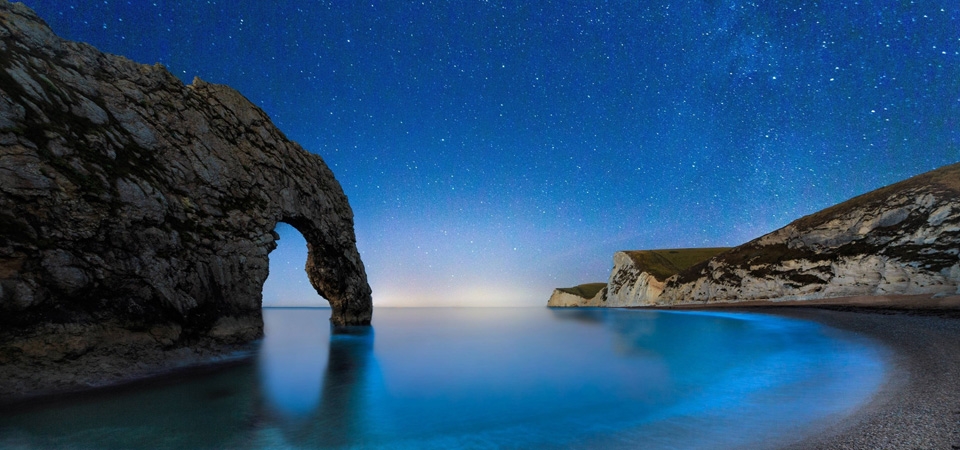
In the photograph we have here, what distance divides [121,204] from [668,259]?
540ft

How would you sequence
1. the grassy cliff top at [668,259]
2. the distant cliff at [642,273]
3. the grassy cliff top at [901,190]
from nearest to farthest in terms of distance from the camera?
the grassy cliff top at [901,190] < the distant cliff at [642,273] < the grassy cliff top at [668,259]

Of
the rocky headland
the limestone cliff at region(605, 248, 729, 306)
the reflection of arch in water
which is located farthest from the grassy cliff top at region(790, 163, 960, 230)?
the reflection of arch in water

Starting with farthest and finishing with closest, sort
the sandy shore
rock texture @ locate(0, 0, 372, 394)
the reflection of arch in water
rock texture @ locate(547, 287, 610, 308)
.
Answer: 1. rock texture @ locate(547, 287, 610, 308)
2. rock texture @ locate(0, 0, 372, 394)
3. the reflection of arch in water
4. the sandy shore

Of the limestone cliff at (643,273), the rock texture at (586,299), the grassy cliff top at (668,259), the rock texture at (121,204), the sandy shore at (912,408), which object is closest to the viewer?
the sandy shore at (912,408)

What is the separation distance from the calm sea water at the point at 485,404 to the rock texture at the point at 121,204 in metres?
3.24

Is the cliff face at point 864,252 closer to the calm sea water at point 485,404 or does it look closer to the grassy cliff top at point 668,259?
the grassy cliff top at point 668,259

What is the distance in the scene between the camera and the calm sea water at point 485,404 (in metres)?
8.90

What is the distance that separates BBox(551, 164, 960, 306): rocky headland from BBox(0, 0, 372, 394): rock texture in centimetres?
6952

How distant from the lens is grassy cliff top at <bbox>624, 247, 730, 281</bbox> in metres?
126

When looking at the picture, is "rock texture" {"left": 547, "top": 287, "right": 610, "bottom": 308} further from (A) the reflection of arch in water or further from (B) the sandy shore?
(A) the reflection of arch in water

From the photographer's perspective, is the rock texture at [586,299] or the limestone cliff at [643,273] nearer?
the limestone cliff at [643,273]

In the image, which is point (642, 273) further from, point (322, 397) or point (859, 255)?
point (322, 397)


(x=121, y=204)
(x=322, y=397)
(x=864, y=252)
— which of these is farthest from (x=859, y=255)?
(x=121, y=204)

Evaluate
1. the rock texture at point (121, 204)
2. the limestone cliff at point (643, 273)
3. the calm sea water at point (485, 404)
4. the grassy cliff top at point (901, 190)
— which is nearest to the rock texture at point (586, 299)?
the limestone cliff at point (643, 273)
